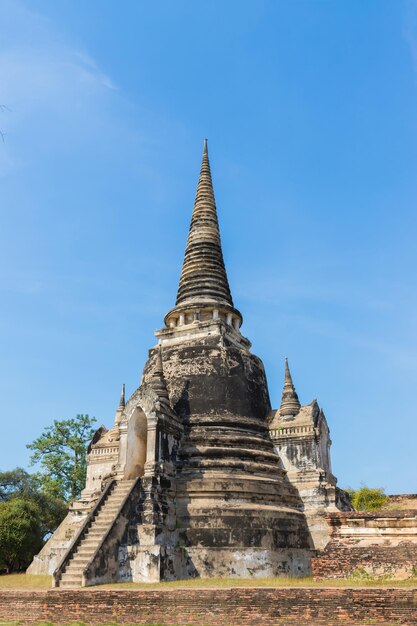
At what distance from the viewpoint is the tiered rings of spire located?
80.3ft

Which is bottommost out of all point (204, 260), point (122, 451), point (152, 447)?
point (152, 447)

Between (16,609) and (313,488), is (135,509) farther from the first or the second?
(313,488)

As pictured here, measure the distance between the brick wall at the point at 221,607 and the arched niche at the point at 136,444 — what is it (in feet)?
21.2

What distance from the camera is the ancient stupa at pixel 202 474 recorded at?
55.2 feet

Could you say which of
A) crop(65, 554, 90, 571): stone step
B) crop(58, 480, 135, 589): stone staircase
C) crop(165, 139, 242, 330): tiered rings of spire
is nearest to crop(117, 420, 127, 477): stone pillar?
crop(58, 480, 135, 589): stone staircase

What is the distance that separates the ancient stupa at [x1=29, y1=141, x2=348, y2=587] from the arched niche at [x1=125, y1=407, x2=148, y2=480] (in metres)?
0.03

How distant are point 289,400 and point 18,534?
1231 centimetres

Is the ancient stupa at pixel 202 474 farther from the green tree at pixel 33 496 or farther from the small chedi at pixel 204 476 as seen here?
the green tree at pixel 33 496

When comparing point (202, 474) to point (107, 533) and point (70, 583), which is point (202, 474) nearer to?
point (107, 533)

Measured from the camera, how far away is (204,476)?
19.0 m

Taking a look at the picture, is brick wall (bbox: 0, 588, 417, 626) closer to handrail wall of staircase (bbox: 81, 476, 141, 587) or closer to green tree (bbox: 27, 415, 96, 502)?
handrail wall of staircase (bbox: 81, 476, 141, 587)

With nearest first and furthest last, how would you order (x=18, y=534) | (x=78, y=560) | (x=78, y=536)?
(x=78, y=560) → (x=78, y=536) → (x=18, y=534)

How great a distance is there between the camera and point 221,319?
24.0 meters

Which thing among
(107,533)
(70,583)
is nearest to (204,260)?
(107,533)
